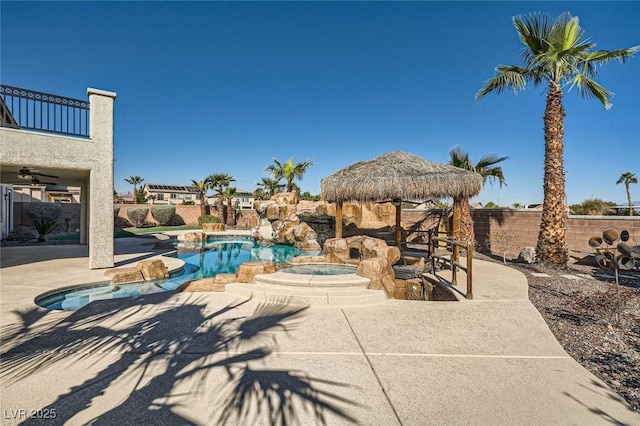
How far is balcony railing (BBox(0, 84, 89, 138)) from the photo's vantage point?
745 centimetres

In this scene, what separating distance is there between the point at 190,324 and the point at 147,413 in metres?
2.12

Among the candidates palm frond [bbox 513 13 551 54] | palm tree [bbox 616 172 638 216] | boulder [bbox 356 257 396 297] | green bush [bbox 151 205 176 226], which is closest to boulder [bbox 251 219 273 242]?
boulder [bbox 356 257 396 297]

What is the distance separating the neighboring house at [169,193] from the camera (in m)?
52.2

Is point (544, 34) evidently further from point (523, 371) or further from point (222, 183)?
point (222, 183)

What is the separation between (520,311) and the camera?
5.11m

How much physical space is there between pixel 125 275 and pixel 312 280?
5108 millimetres

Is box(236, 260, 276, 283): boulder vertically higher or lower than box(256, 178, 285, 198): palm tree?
lower

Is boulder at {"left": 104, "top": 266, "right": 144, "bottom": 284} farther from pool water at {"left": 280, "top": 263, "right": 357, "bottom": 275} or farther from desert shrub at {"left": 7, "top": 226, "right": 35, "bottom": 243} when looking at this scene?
desert shrub at {"left": 7, "top": 226, "right": 35, "bottom": 243}

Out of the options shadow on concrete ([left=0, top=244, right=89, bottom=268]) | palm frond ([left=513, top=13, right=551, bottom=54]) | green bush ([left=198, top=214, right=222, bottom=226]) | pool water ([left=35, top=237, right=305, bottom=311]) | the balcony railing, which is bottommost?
pool water ([left=35, top=237, right=305, bottom=311])

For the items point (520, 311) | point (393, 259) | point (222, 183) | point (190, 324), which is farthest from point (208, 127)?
point (520, 311)

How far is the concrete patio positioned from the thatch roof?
4.62 m

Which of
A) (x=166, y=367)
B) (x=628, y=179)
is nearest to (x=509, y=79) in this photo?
(x=166, y=367)

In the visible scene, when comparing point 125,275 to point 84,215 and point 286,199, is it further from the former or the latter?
point 286,199

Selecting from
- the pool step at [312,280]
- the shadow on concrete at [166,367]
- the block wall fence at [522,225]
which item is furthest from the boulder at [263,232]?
the shadow on concrete at [166,367]
